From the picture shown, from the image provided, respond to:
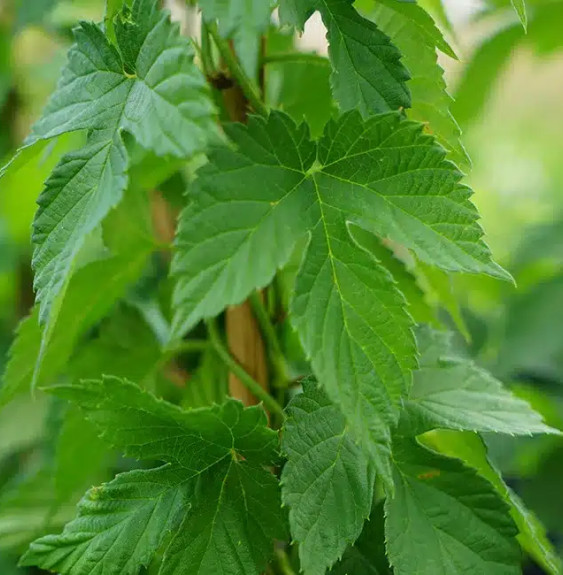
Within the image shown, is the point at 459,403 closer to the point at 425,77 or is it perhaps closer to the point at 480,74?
the point at 425,77

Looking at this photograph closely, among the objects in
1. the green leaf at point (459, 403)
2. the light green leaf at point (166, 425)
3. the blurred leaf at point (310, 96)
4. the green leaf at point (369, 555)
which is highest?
the blurred leaf at point (310, 96)

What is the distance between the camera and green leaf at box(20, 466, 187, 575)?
408 mm

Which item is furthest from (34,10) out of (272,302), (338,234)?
(338,234)

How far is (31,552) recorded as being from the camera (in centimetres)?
42

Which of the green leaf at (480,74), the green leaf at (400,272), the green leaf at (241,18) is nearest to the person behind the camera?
the green leaf at (241,18)

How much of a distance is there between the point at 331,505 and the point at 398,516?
0.20 ft

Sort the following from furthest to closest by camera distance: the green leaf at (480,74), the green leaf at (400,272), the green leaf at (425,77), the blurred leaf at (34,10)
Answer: the green leaf at (480,74) → the blurred leaf at (34,10) → the green leaf at (400,272) → the green leaf at (425,77)

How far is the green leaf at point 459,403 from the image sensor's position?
1.44 ft

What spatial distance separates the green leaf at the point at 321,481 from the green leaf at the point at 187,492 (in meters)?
0.02

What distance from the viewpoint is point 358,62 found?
38cm

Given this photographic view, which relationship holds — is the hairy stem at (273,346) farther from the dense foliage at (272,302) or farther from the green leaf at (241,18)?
the green leaf at (241,18)

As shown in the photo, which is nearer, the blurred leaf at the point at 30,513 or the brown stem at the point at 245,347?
the brown stem at the point at 245,347

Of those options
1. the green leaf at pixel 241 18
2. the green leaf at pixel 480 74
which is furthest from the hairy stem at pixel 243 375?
the green leaf at pixel 480 74

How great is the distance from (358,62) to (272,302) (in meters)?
0.20
